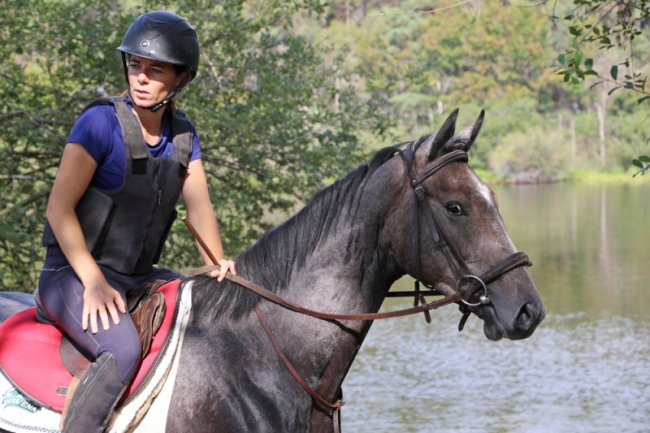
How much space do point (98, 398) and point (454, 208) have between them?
1320 millimetres

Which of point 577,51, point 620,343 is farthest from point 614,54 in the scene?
point 577,51

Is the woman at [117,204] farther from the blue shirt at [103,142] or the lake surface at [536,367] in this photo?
the lake surface at [536,367]

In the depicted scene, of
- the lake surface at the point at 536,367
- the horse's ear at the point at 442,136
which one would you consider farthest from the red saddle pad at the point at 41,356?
the lake surface at the point at 536,367

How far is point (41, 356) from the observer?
3768mm

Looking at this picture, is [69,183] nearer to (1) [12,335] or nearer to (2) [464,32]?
(1) [12,335]

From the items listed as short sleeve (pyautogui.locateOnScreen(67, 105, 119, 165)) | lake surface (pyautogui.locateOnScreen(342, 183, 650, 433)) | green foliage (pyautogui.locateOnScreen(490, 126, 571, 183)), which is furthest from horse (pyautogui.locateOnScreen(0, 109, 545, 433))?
green foliage (pyautogui.locateOnScreen(490, 126, 571, 183))

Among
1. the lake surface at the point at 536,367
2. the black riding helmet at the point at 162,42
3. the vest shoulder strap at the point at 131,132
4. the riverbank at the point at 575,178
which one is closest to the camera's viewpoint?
the vest shoulder strap at the point at 131,132

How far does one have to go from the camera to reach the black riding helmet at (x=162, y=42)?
3.81 m

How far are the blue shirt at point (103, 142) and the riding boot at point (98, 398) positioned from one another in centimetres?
60

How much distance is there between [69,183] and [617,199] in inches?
1648

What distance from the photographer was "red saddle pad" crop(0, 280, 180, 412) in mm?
3674

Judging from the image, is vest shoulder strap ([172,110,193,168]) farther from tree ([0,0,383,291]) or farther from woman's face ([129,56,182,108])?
tree ([0,0,383,291])

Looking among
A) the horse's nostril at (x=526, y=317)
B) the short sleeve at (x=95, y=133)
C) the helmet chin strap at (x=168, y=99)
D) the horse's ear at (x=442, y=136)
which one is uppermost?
the helmet chin strap at (x=168, y=99)

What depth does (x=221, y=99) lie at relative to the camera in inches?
456
